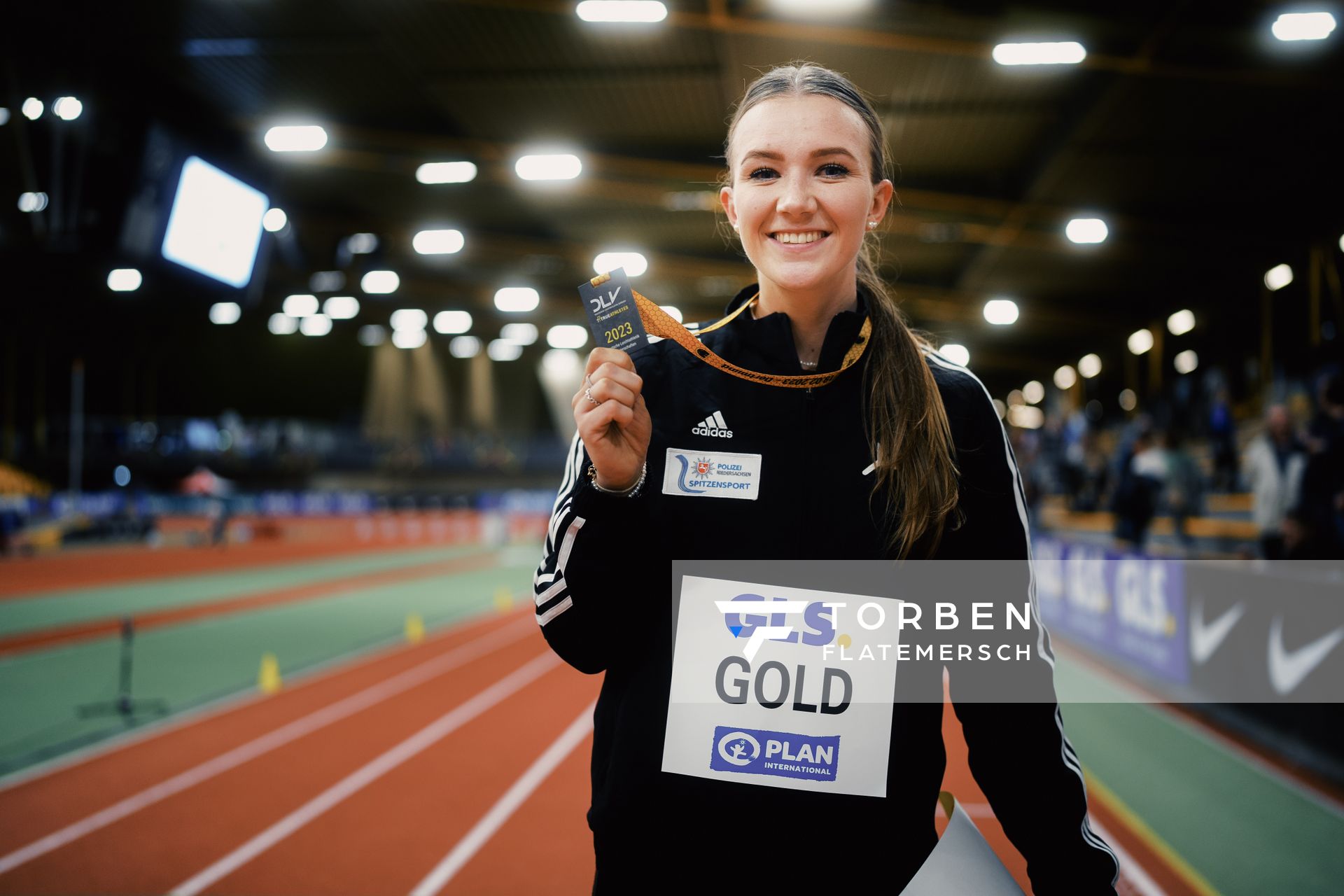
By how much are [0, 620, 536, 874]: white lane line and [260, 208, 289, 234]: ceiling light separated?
5.17 m

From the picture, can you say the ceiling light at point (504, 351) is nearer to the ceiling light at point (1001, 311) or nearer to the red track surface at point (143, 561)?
the red track surface at point (143, 561)

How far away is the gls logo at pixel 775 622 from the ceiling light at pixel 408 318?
87.7 ft

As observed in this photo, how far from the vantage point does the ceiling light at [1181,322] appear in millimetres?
20688

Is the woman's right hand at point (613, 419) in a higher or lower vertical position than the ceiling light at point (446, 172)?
lower

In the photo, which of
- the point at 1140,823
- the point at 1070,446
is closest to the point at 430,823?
the point at 1140,823

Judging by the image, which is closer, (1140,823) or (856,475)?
(856,475)

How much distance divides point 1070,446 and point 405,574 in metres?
16.2

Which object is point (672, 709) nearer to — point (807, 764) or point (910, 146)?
point (807, 764)

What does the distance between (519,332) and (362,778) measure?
87.8 feet

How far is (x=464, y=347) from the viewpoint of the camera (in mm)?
43250

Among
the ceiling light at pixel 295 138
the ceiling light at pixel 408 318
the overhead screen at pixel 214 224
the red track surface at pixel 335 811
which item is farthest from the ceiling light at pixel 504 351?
the red track surface at pixel 335 811

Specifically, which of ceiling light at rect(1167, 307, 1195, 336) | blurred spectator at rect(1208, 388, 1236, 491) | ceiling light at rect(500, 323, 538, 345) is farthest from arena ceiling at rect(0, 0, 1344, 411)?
ceiling light at rect(500, 323, 538, 345)

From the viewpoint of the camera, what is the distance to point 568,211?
54.4ft

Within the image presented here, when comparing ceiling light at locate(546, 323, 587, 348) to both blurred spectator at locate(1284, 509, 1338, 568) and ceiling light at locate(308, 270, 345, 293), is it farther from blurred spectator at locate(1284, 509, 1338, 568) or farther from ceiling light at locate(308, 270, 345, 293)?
blurred spectator at locate(1284, 509, 1338, 568)
